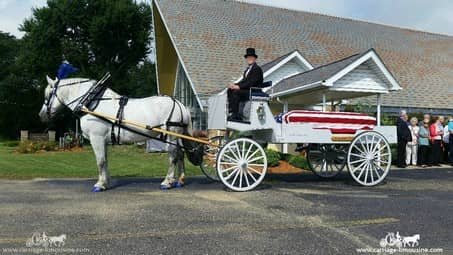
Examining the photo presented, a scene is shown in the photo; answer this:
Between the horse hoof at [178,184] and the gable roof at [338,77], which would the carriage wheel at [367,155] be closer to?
the horse hoof at [178,184]

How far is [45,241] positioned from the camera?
5.01 meters

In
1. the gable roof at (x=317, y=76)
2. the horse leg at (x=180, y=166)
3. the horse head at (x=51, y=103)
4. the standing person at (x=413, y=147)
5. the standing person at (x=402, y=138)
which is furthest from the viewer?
the standing person at (x=413, y=147)

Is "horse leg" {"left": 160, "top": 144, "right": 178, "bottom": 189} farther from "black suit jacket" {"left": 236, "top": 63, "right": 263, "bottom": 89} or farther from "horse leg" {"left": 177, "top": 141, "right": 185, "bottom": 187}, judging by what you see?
"black suit jacket" {"left": 236, "top": 63, "right": 263, "bottom": 89}

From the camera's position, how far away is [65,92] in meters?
9.12

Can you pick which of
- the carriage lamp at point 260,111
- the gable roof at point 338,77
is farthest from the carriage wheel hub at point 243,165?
the gable roof at point 338,77

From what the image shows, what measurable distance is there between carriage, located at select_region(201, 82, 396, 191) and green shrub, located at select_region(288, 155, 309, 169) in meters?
3.53

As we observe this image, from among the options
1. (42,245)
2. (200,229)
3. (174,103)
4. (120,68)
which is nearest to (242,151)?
(174,103)

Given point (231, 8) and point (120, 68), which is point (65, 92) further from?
point (120, 68)

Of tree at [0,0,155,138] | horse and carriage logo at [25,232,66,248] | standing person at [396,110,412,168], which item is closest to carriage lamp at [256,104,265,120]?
horse and carriage logo at [25,232,66,248]

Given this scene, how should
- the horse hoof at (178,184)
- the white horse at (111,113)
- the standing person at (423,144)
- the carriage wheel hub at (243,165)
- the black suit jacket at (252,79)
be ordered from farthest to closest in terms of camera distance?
the standing person at (423,144), the horse hoof at (178,184), the black suit jacket at (252,79), the white horse at (111,113), the carriage wheel hub at (243,165)

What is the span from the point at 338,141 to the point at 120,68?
3679 cm

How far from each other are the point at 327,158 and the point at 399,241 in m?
5.56

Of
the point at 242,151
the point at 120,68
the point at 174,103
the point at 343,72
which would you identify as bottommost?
the point at 242,151

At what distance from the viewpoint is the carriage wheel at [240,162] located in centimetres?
841
